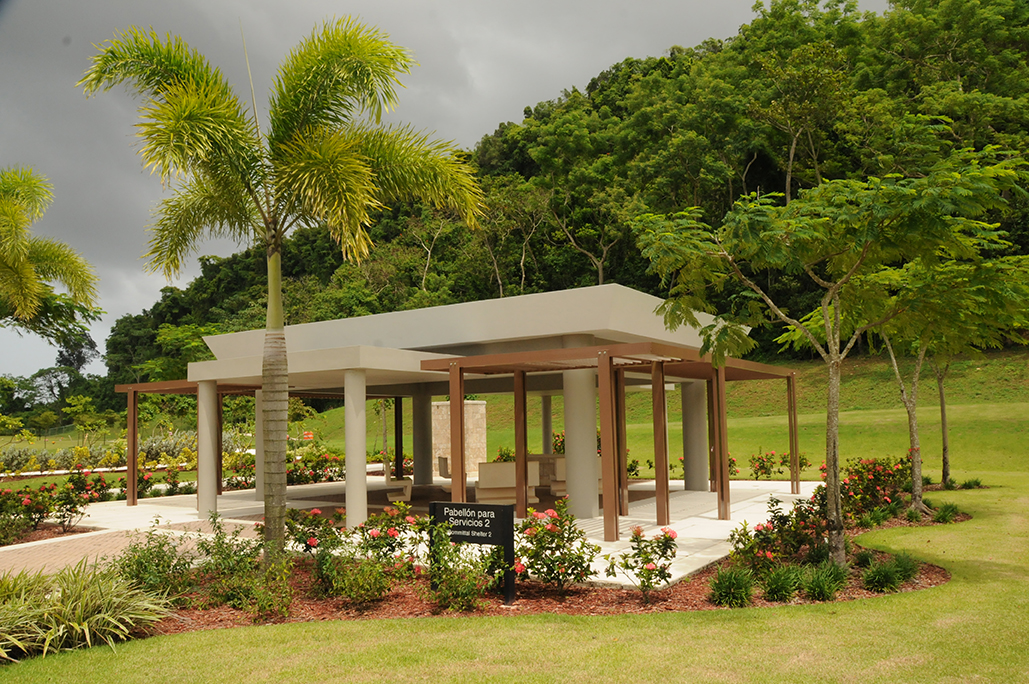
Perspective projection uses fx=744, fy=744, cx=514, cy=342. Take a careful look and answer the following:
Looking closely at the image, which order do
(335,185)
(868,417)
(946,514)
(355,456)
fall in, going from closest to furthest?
(335,185) → (946,514) → (355,456) → (868,417)

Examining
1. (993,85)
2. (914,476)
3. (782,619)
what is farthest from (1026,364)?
(782,619)

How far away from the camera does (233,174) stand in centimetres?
927

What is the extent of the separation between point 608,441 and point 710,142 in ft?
120

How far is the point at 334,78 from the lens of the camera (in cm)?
905

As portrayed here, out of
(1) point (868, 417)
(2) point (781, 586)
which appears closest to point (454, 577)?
(2) point (781, 586)

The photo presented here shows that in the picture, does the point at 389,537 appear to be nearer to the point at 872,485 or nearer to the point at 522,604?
the point at 522,604

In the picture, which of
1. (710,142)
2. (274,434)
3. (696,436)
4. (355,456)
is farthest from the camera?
(710,142)

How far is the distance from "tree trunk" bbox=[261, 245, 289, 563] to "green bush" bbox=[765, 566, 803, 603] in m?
5.38

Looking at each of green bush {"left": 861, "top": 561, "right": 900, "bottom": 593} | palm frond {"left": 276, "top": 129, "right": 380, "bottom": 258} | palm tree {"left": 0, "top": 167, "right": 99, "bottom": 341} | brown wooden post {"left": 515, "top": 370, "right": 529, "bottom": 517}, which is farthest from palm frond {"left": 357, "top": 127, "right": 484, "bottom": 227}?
palm tree {"left": 0, "top": 167, "right": 99, "bottom": 341}

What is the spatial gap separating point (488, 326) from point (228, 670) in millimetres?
9506

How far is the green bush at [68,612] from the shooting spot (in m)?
6.48

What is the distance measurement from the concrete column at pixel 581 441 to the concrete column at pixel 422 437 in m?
7.43

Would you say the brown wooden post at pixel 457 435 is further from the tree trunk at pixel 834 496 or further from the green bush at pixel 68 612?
the tree trunk at pixel 834 496

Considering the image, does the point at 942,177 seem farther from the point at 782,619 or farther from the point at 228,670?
the point at 228,670
